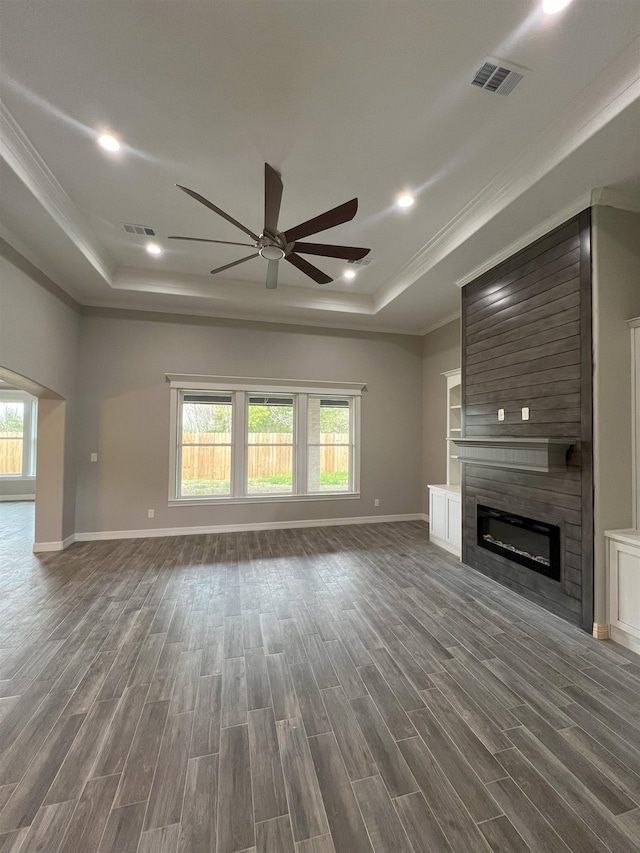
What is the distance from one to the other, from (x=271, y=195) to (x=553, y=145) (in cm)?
201

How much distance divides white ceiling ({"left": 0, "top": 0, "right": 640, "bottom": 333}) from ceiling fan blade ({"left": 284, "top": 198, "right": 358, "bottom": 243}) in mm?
572

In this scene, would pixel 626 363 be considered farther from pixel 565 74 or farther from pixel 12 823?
pixel 12 823

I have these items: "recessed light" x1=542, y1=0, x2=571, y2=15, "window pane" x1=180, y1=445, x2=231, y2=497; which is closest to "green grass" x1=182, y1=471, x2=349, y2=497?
"window pane" x1=180, y1=445, x2=231, y2=497

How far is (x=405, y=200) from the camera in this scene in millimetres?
3203

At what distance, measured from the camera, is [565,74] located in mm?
2053

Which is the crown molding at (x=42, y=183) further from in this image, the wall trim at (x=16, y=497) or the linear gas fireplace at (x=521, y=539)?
the wall trim at (x=16, y=497)

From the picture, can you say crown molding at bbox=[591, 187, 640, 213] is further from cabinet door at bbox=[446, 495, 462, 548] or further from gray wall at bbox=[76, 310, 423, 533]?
gray wall at bbox=[76, 310, 423, 533]

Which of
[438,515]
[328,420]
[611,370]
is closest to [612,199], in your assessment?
[611,370]

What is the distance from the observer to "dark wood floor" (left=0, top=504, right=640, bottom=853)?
133 centimetres

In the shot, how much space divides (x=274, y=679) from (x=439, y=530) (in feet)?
10.7

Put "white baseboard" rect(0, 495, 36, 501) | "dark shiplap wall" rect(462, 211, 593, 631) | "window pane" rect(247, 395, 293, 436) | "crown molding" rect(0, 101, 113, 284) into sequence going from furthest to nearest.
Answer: "white baseboard" rect(0, 495, 36, 501)
"window pane" rect(247, 395, 293, 436)
"dark shiplap wall" rect(462, 211, 593, 631)
"crown molding" rect(0, 101, 113, 284)

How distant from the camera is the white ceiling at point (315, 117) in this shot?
1.82 m

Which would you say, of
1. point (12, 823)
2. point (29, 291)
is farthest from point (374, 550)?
point (29, 291)

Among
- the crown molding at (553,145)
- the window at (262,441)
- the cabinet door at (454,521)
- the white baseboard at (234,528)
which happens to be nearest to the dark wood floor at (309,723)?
the cabinet door at (454,521)
